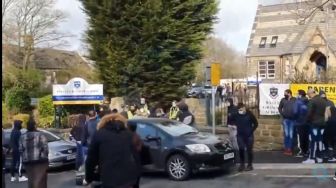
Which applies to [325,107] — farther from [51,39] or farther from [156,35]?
[51,39]

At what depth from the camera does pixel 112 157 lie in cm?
622

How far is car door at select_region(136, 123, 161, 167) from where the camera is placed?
1341cm

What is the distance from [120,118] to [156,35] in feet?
60.2

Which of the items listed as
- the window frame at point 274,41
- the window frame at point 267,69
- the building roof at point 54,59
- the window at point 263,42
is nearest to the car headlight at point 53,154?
the window frame at point 267,69

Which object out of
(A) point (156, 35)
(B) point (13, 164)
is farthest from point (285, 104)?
(A) point (156, 35)

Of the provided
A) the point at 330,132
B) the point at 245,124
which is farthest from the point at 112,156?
the point at 330,132

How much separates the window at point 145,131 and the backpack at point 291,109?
4.37 m

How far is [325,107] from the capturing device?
14.3 m

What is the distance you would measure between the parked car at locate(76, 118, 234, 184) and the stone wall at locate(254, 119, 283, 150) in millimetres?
5664

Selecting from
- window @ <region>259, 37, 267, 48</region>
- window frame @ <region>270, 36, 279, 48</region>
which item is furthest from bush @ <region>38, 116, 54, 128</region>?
window @ <region>259, 37, 267, 48</region>

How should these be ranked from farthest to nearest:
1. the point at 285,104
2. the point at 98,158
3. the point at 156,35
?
the point at 156,35 < the point at 285,104 < the point at 98,158

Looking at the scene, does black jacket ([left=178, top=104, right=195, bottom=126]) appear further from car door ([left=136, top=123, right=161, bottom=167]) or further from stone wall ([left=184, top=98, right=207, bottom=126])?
stone wall ([left=184, top=98, right=207, bottom=126])

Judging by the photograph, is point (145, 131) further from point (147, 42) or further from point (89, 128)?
point (147, 42)

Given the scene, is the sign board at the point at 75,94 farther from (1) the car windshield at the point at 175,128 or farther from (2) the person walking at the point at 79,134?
(1) the car windshield at the point at 175,128
